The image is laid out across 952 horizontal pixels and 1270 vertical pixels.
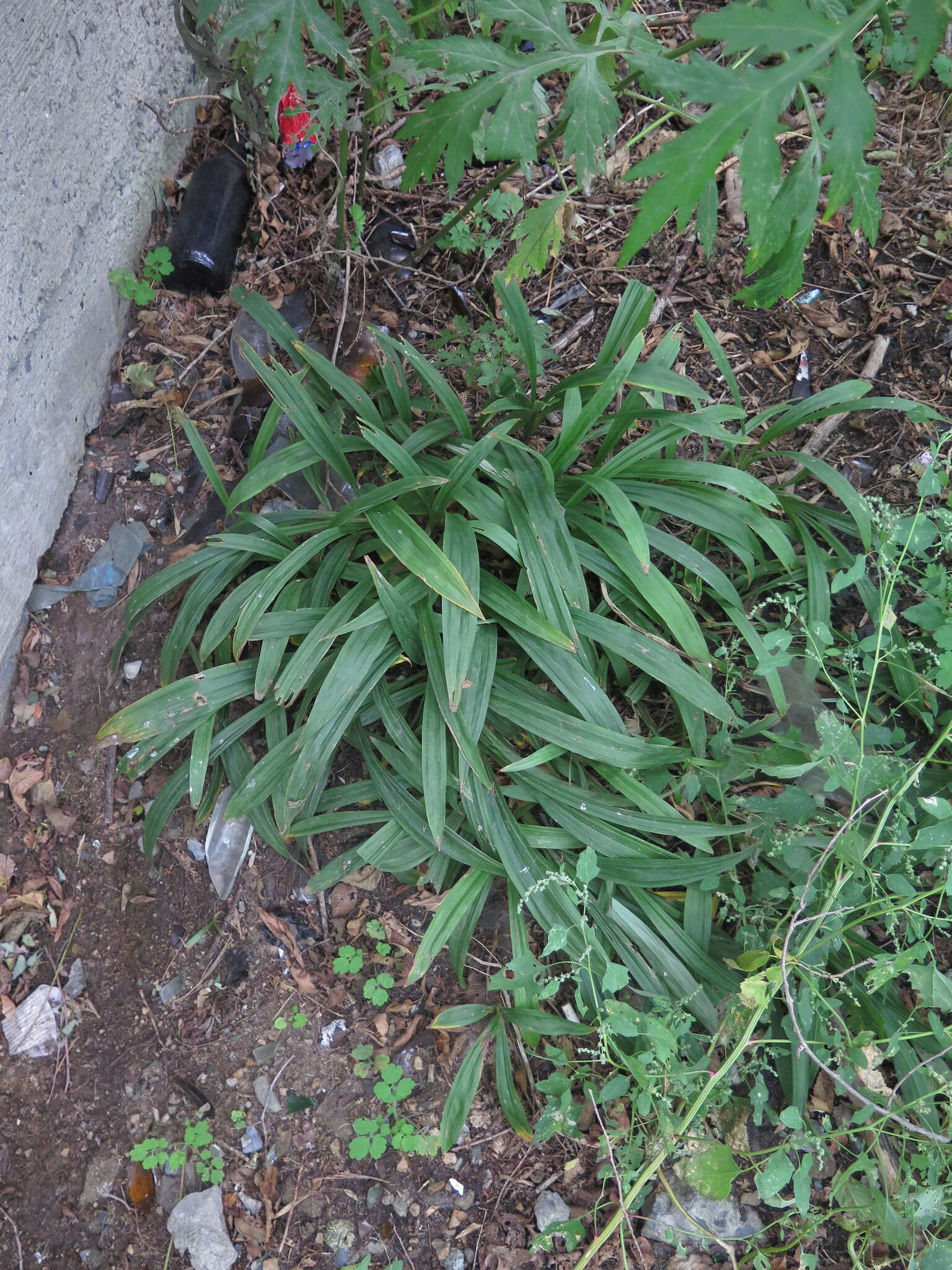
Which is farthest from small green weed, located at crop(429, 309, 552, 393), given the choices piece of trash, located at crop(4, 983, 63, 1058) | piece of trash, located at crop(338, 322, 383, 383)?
piece of trash, located at crop(4, 983, 63, 1058)

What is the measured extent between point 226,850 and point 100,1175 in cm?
73

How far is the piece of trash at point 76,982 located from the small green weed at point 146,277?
1.85 m

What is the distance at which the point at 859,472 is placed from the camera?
2367mm

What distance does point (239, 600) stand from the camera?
2037 millimetres

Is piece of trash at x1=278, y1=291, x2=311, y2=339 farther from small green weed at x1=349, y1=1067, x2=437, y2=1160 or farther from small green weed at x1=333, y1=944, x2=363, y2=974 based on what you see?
small green weed at x1=349, y1=1067, x2=437, y2=1160

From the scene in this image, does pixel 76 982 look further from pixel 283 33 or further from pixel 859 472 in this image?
pixel 859 472

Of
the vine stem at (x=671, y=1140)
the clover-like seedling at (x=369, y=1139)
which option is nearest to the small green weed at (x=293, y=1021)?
the clover-like seedling at (x=369, y=1139)

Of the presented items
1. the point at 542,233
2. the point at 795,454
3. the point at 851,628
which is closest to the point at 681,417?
the point at 795,454

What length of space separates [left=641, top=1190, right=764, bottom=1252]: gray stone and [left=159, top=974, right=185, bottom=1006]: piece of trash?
115cm

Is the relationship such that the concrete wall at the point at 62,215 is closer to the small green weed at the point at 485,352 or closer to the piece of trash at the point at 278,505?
the piece of trash at the point at 278,505

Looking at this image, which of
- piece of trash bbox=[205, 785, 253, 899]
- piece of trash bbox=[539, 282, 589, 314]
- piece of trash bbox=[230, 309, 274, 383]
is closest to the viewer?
piece of trash bbox=[205, 785, 253, 899]

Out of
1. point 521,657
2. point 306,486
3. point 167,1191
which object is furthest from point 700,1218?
point 306,486

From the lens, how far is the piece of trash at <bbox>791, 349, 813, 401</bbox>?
98.3 inches

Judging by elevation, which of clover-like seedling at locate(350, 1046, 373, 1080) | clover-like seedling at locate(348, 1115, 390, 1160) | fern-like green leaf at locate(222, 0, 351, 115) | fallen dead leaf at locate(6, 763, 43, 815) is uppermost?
fern-like green leaf at locate(222, 0, 351, 115)
